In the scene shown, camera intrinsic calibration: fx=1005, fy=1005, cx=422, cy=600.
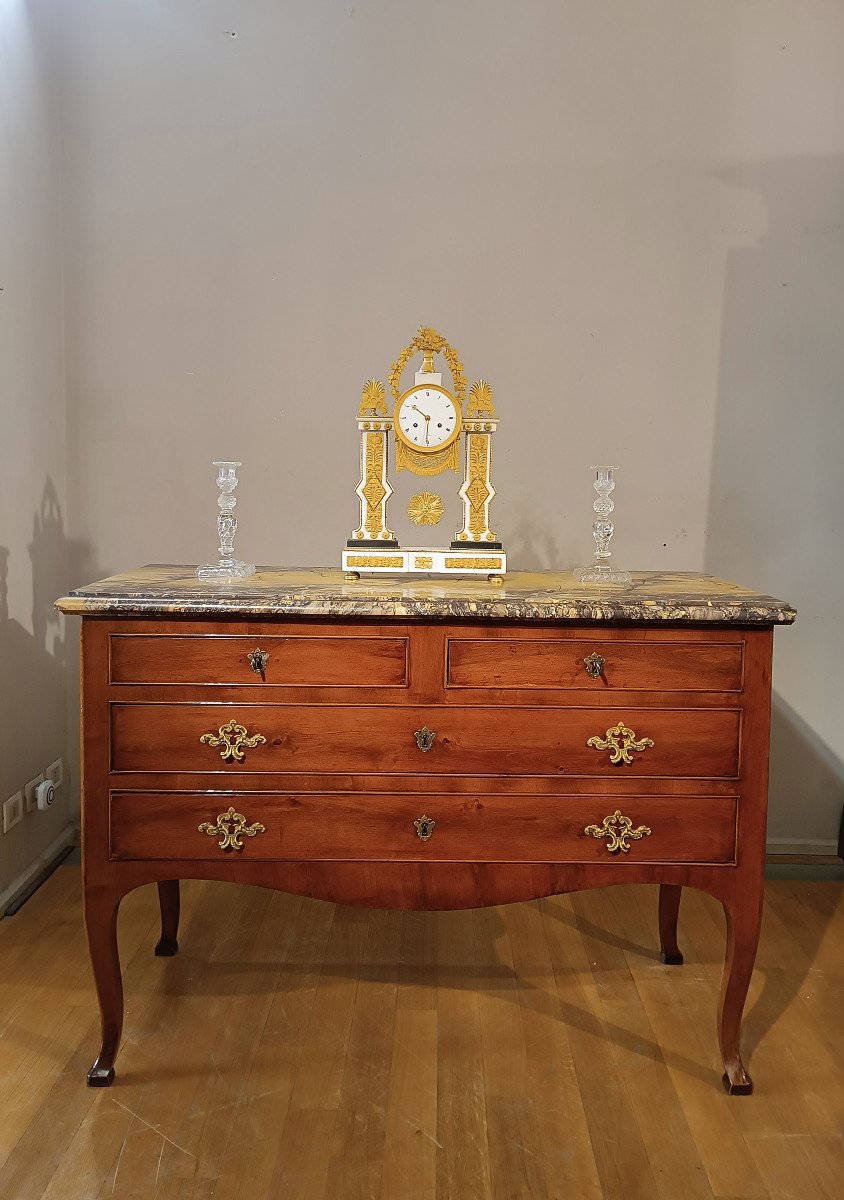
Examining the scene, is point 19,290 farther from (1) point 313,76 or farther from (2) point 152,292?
(1) point 313,76

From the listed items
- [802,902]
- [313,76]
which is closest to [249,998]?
[802,902]

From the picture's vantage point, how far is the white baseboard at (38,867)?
2.67m

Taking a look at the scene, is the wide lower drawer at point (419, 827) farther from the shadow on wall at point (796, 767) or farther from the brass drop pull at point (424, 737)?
the shadow on wall at point (796, 767)

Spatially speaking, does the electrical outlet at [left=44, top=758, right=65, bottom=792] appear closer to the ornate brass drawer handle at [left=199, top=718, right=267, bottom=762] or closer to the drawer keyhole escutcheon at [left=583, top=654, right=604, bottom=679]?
the ornate brass drawer handle at [left=199, top=718, right=267, bottom=762]

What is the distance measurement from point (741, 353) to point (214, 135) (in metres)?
1.63

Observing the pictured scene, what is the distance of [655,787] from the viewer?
197 cm

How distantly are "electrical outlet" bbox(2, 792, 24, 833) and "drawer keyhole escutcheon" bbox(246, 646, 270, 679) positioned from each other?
1113 millimetres

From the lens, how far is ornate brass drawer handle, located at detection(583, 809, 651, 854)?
6.47 feet

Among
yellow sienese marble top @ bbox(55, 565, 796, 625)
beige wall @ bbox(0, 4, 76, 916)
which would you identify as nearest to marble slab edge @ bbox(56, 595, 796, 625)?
yellow sienese marble top @ bbox(55, 565, 796, 625)

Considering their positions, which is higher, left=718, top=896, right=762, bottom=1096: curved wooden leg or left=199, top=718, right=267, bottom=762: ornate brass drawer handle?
left=199, top=718, right=267, bottom=762: ornate brass drawer handle

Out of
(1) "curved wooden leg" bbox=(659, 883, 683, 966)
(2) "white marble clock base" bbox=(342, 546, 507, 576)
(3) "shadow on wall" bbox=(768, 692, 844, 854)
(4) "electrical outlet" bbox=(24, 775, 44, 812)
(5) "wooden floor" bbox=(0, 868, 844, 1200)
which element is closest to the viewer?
(5) "wooden floor" bbox=(0, 868, 844, 1200)

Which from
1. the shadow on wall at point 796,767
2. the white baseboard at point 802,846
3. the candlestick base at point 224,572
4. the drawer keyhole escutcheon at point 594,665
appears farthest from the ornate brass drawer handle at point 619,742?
the white baseboard at point 802,846

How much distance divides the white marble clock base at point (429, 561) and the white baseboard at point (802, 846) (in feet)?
4.99

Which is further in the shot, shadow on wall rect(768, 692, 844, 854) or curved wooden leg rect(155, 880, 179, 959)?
shadow on wall rect(768, 692, 844, 854)
